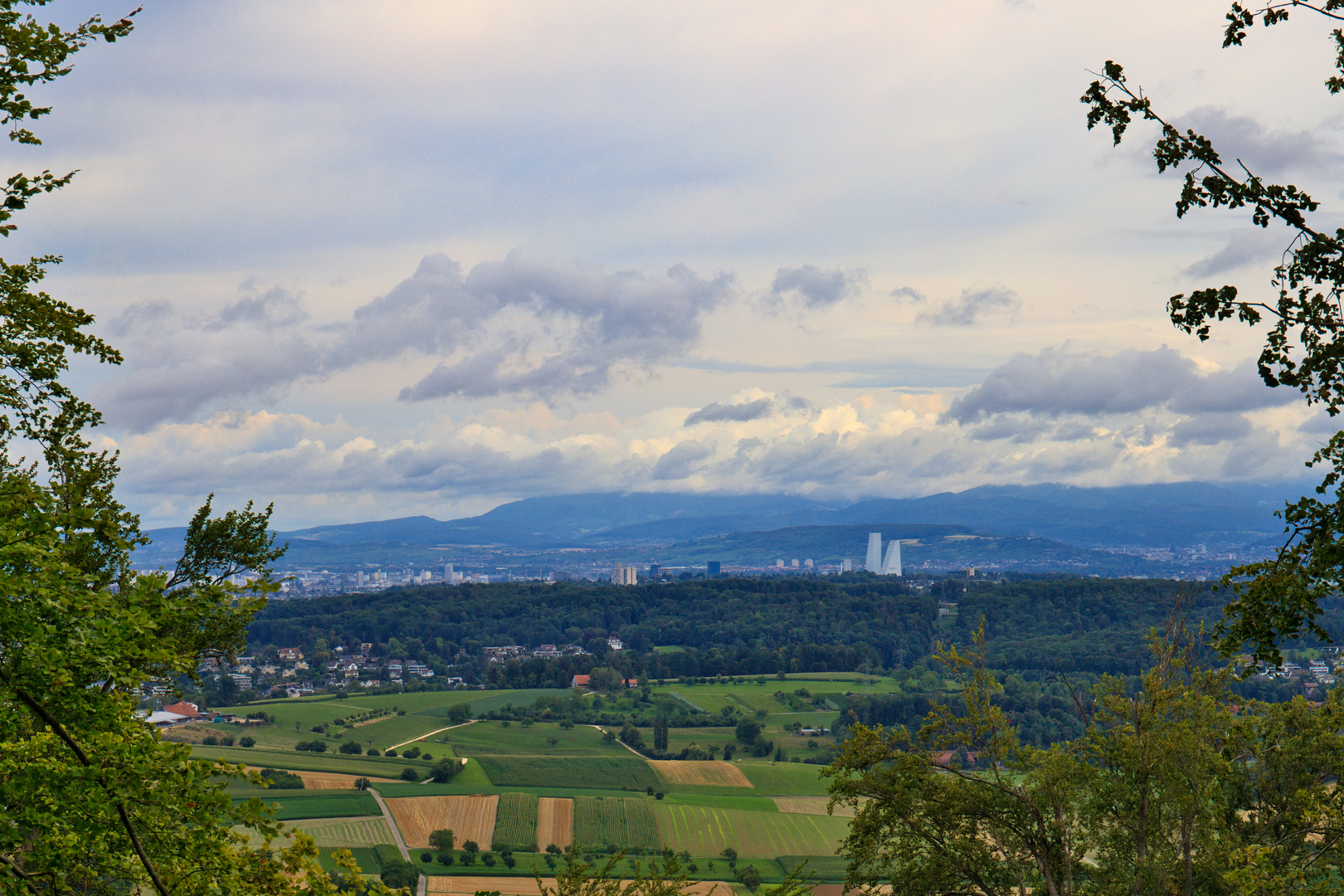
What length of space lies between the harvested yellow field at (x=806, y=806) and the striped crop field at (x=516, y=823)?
719 inches

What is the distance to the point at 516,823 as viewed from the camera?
6481 centimetres

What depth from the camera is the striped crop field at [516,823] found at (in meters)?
59.8

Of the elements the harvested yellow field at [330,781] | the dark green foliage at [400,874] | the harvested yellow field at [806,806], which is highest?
the dark green foliage at [400,874]

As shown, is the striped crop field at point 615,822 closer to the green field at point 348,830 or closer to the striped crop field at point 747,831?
the striped crop field at point 747,831

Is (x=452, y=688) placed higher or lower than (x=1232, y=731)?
lower

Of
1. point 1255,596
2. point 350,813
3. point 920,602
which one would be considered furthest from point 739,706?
point 1255,596

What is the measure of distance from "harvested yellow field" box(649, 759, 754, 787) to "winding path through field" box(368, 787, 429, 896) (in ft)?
78.3

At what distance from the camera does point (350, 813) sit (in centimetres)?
6394

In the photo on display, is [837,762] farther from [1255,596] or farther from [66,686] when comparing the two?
[66,686]

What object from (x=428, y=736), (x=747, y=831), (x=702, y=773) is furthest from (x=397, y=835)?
(x=428, y=736)

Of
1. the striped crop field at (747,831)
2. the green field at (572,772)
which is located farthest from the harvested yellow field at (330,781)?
the striped crop field at (747,831)

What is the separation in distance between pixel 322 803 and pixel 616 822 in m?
19.6

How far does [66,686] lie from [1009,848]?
1318cm

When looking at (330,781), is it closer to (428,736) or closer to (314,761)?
(314,761)
